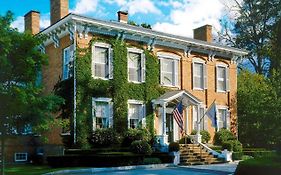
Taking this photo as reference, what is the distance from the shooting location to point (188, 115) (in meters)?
28.8

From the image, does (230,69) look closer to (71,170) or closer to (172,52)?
(172,52)

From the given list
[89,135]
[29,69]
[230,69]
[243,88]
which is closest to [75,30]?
[89,135]

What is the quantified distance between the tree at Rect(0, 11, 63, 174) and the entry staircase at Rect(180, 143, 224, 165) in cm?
1021

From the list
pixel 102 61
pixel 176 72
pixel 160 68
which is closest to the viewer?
pixel 102 61

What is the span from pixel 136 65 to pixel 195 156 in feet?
20.2

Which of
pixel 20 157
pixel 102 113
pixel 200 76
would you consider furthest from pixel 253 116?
pixel 20 157

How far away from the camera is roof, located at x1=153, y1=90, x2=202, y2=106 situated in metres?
26.6

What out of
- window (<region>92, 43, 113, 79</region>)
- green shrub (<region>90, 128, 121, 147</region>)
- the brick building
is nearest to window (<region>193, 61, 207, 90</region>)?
the brick building

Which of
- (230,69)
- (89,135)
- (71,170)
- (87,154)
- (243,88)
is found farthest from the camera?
(243,88)

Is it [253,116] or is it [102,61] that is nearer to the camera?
Result: [102,61]

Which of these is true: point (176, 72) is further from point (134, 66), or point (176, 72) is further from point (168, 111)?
point (134, 66)

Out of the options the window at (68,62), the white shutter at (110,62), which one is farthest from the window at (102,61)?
the window at (68,62)

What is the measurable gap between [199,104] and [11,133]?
1413cm

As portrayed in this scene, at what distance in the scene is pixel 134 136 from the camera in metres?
25.1
